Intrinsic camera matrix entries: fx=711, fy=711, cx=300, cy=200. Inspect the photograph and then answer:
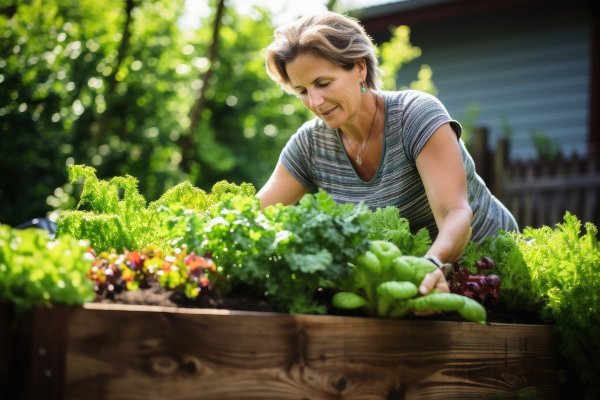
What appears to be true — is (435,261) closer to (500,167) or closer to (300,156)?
(300,156)

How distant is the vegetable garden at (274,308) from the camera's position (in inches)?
59.2

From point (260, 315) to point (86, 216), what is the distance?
2.83ft

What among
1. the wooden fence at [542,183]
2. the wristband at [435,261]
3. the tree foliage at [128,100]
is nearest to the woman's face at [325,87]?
the wristband at [435,261]

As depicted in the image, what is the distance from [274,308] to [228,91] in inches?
250

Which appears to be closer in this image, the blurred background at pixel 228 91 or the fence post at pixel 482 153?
the blurred background at pixel 228 91

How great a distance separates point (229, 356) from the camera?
161 centimetres

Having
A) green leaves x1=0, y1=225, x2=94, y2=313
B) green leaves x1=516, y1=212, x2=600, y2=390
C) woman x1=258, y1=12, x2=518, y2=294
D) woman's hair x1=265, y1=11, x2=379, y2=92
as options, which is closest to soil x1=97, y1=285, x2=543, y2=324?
green leaves x1=0, y1=225, x2=94, y2=313

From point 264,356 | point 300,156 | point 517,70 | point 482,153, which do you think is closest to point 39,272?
point 264,356

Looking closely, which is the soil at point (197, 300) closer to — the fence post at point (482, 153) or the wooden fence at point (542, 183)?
the wooden fence at point (542, 183)

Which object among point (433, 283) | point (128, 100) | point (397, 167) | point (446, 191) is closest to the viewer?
point (433, 283)

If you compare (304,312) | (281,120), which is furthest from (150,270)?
→ (281,120)

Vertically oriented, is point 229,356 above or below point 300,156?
below

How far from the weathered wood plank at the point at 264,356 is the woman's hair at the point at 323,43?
1057mm

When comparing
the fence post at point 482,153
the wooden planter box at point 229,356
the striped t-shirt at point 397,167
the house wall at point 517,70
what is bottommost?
the wooden planter box at point 229,356
